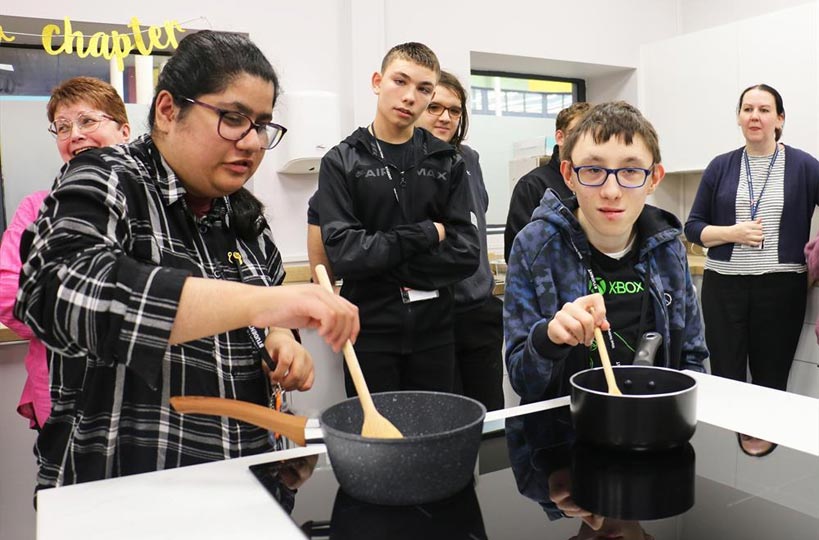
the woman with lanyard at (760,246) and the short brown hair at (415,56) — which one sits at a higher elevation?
the short brown hair at (415,56)

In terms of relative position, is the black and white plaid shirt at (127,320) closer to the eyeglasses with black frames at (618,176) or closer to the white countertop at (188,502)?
the white countertop at (188,502)

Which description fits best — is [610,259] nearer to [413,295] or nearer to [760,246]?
[413,295]

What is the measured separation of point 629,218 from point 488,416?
48cm

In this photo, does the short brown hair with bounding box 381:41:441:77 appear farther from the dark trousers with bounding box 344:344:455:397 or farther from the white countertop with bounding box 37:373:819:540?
the white countertop with bounding box 37:373:819:540

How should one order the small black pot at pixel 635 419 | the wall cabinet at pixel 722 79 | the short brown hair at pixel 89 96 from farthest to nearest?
the wall cabinet at pixel 722 79 < the short brown hair at pixel 89 96 < the small black pot at pixel 635 419

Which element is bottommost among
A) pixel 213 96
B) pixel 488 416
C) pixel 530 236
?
pixel 488 416

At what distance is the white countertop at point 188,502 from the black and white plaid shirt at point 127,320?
0.13 m

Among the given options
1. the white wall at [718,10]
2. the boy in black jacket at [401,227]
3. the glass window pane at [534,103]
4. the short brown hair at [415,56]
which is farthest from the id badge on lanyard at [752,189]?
the short brown hair at [415,56]

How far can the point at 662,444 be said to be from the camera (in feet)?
2.60

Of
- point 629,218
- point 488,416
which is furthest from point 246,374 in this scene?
point 629,218

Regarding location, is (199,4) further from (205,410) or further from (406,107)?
(205,410)

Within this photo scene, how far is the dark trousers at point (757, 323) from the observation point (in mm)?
2811

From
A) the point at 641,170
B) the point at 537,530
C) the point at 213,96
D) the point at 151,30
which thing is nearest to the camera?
the point at 537,530

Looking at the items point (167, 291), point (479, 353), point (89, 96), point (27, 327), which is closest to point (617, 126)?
point (167, 291)
